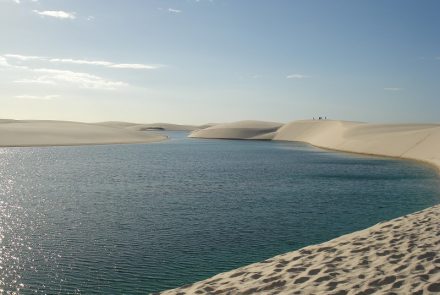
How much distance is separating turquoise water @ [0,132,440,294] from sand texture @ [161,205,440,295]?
7.44 ft

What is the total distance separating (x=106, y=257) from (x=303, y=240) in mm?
6866

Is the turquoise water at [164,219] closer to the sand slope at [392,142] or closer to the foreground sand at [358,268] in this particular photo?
the foreground sand at [358,268]

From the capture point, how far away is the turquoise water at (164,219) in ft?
40.8

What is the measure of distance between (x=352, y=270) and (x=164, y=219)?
11.1m

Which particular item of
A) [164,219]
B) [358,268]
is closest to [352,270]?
[358,268]

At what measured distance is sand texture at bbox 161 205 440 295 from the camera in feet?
26.9

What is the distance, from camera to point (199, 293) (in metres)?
9.49

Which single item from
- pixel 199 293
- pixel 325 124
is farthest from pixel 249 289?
pixel 325 124

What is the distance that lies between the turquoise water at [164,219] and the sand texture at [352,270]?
2.27m

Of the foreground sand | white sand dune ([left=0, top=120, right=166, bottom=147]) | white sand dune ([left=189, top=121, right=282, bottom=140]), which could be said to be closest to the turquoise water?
the foreground sand

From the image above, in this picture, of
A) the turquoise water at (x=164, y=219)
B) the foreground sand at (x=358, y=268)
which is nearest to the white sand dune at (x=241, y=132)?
the turquoise water at (x=164, y=219)

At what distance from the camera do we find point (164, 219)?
1909 cm

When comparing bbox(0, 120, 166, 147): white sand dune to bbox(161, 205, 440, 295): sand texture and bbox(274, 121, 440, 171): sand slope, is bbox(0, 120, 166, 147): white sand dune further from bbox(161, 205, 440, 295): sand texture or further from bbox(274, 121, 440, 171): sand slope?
bbox(161, 205, 440, 295): sand texture

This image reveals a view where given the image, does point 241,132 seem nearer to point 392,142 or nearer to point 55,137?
point 55,137
